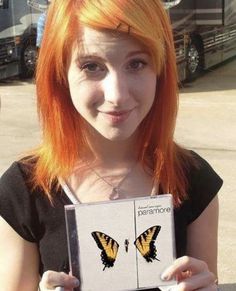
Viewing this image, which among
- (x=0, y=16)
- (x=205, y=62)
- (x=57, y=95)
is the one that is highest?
(x=57, y=95)

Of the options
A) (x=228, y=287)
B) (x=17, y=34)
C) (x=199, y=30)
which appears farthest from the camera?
(x=199, y=30)

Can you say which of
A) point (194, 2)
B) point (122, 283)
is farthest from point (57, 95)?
point (194, 2)

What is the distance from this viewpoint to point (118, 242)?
130 centimetres

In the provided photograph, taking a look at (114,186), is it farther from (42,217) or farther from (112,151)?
(42,217)

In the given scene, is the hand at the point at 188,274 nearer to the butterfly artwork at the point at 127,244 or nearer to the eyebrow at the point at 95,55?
the butterfly artwork at the point at 127,244

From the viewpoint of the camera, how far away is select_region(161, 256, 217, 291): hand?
129 centimetres

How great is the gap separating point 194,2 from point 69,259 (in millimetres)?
9194

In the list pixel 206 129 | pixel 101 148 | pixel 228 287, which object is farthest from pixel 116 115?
pixel 206 129

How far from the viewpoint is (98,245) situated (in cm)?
130

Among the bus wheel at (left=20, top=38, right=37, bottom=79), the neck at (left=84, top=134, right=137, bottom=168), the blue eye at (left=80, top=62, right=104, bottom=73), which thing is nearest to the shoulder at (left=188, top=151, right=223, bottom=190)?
the neck at (left=84, top=134, right=137, bottom=168)

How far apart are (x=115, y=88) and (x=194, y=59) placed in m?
9.35

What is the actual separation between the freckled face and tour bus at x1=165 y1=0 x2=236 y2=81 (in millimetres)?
8025

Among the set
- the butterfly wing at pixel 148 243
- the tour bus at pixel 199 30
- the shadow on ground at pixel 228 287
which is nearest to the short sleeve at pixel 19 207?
the butterfly wing at pixel 148 243

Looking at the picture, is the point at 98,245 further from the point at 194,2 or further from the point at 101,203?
the point at 194,2
